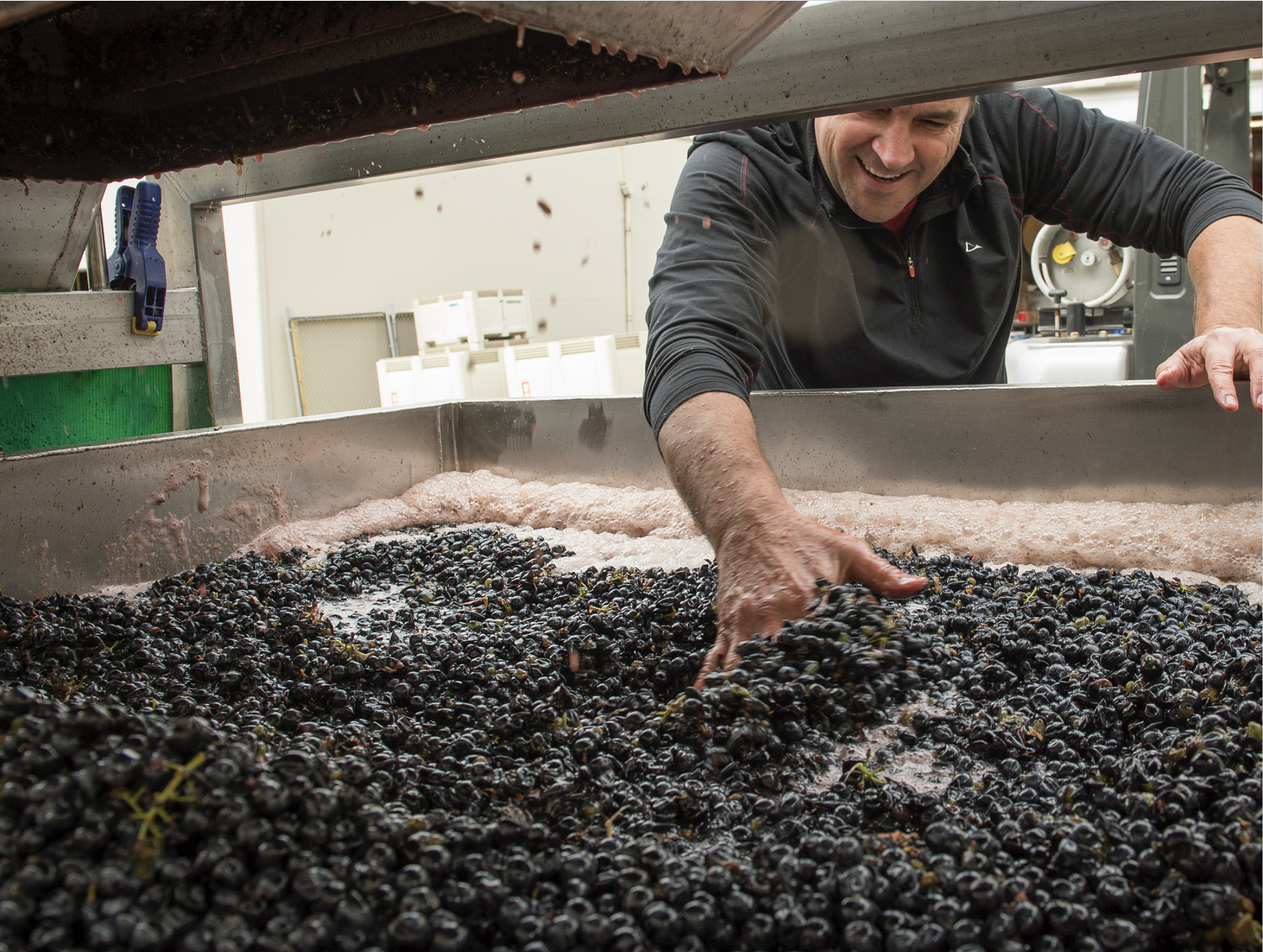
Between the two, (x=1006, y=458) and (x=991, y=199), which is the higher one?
(x=991, y=199)

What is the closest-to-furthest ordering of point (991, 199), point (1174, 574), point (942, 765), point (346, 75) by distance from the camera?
point (942, 765)
point (346, 75)
point (1174, 574)
point (991, 199)

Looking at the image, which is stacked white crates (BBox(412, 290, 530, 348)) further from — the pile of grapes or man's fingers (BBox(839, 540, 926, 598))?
man's fingers (BBox(839, 540, 926, 598))

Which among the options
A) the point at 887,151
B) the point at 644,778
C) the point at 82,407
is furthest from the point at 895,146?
the point at 82,407

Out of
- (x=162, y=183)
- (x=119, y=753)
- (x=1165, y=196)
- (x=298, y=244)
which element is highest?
(x=298, y=244)

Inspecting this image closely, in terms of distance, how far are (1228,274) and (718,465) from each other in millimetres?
1292

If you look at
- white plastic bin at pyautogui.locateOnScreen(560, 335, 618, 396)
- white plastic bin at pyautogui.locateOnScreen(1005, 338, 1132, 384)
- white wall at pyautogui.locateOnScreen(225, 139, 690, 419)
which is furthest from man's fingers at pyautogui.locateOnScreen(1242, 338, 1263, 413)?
white wall at pyautogui.locateOnScreen(225, 139, 690, 419)

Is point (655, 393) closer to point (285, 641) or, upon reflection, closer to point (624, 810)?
point (285, 641)

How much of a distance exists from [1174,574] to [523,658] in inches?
50.9

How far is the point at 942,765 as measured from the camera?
104 cm

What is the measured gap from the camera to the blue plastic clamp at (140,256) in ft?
6.81

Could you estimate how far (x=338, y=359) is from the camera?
707 cm

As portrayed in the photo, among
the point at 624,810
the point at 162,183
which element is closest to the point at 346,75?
the point at 624,810

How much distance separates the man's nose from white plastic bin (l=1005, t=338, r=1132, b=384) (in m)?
2.10

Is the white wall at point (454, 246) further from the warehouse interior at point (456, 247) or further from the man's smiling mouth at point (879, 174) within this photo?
the man's smiling mouth at point (879, 174)
